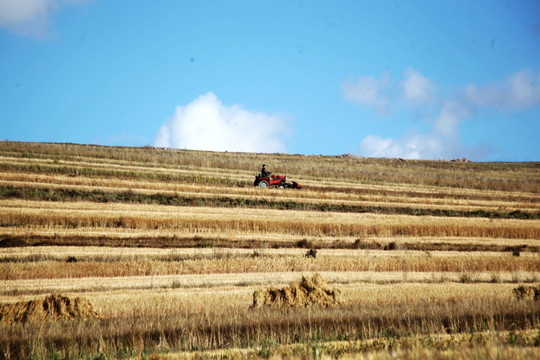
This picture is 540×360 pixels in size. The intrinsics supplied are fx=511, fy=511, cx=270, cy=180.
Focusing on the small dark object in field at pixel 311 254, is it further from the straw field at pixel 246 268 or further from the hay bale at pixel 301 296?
the hay bale at pixel 301 296

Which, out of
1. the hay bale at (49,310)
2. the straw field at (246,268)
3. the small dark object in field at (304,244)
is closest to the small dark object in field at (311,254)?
the straw field at (246,268)

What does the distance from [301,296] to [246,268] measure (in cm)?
487

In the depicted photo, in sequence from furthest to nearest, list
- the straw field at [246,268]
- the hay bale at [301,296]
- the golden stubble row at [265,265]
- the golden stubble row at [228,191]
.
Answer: the golden stubble row at [228,191]
the golden stubble row at [265,265]
the hay bale at [301,296]
the straw field at [246,268]

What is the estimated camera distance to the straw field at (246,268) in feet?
31.1

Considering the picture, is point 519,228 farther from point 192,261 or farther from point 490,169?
point 490,169

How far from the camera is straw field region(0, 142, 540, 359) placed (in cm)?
949

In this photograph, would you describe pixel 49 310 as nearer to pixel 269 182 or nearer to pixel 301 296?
pixel 301 296

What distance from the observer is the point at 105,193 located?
30.0m

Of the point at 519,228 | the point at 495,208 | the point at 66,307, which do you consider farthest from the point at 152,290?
the point at 495,208

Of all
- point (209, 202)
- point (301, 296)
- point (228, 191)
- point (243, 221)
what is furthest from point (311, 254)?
point (228, 191)

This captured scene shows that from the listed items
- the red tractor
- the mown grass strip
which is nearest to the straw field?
the mown grass strip

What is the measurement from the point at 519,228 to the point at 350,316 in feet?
67.8

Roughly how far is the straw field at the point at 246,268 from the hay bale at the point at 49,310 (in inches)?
1.6

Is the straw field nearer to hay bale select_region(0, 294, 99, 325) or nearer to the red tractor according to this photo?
hay bale select_region(0, 294, 99, 325)
